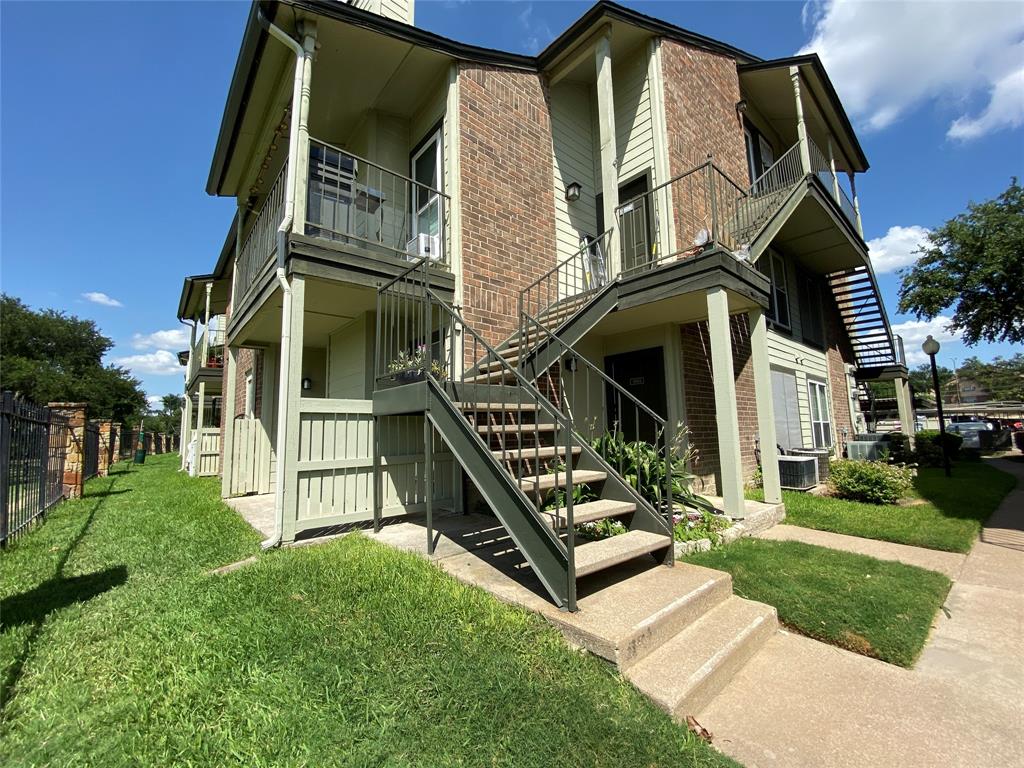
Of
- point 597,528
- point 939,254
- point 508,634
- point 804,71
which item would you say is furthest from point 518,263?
point 939,254

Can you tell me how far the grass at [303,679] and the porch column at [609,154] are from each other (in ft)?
17.5

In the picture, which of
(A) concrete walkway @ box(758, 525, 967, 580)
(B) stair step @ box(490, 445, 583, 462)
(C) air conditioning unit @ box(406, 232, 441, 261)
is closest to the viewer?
(B) stair step @ box(490, 445, 583, 462)

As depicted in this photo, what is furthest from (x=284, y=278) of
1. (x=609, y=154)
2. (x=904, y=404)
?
(x=904, y=404)

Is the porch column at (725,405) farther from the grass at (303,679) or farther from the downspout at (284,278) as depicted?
the downspout at (284,278)

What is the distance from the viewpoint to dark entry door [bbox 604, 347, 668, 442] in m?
7.34

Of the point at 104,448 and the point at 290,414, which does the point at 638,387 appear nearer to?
the point at 290,414

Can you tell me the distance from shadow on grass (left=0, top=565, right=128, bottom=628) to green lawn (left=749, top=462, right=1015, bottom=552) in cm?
730

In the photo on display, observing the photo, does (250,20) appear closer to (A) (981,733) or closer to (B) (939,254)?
(A) (981,733)

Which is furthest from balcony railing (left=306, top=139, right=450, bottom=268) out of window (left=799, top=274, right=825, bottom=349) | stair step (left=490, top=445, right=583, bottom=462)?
window (left=799, top=274, right=825, bottom=349)

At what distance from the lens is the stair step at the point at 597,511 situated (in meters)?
3.53

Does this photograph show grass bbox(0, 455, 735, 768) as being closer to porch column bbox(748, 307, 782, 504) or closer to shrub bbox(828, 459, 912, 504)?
porch column bbox(748, 307, 782, 504)

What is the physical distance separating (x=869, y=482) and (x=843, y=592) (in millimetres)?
4675

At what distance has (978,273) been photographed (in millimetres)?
13938

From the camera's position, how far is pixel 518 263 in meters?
7.12
